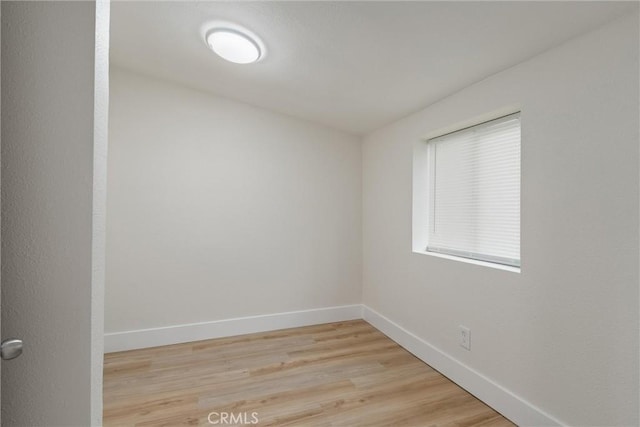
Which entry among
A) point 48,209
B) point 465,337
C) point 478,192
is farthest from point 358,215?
point 48,209

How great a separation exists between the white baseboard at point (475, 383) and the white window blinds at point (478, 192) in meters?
0.71

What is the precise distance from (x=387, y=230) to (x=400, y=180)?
1.63ft

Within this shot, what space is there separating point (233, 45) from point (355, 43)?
2.43 feet

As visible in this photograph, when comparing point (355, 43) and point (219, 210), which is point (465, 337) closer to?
point (355, 43)

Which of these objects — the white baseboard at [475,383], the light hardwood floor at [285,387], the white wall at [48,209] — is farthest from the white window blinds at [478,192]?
the white wall at [48,209]

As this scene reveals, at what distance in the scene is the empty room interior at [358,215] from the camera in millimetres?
1193

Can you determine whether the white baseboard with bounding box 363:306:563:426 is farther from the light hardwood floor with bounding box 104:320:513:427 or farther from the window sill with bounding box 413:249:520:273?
the window sill with bounding box 413:249:520:273

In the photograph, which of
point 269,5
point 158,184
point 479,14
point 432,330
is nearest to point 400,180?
point 432,330

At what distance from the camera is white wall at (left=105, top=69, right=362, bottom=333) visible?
2.43m

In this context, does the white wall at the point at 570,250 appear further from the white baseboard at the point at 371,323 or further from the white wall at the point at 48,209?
the white wall at the point at 48,209

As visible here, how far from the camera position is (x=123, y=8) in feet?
5.33

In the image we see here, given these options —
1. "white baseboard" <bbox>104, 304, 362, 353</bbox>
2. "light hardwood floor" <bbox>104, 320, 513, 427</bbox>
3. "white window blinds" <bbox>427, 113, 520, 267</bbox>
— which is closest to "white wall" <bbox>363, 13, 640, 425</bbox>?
"white window blinds" <bbox>427, 113, 520, 267</bbox>

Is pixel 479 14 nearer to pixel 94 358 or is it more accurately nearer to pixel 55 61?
pixel 55 61

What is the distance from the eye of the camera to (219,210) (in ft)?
8.77
